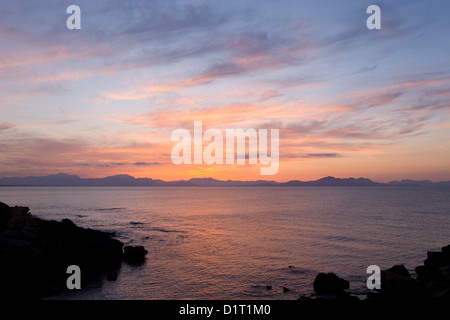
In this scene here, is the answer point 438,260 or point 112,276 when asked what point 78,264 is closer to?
point 112,276

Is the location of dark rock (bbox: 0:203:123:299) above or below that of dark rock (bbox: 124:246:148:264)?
above

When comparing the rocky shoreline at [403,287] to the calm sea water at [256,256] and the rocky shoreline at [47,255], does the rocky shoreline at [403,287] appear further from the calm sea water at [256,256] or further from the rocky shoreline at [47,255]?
the rocky shoreline at [47,255]

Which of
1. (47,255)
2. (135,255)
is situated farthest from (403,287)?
(47,255)

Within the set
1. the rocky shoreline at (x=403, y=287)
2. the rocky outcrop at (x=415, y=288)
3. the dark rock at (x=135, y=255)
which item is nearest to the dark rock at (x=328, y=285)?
the rocky shoreline at (x=403, y=287)

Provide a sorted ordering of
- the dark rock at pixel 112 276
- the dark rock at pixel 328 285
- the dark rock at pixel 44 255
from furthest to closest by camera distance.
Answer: the dark rock at pixel 112 276, the dark rock at pixel 44 255, the dark rock at pixel 328 285

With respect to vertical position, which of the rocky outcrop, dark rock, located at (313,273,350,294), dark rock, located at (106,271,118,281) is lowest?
dark rock, located at (106,271,118,281)

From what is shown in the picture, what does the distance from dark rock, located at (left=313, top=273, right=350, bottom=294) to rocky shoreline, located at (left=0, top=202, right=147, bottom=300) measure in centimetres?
2306

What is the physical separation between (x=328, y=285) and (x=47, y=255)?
32054 mm

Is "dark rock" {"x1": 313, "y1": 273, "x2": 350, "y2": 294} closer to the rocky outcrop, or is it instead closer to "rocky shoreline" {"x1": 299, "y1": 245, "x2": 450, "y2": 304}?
"rocky shoreline" {"x1": 299, "y1": 245, "x2": 450, "y2": 304}

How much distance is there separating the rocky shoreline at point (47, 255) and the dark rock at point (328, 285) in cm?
2306

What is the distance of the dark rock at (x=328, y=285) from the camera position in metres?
31.0

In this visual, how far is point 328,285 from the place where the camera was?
1235 inches

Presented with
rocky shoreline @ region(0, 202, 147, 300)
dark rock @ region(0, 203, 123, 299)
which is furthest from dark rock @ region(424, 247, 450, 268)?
dark rock @ region(0, 203, 123, 299)

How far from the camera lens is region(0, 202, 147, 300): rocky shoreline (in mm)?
31328
